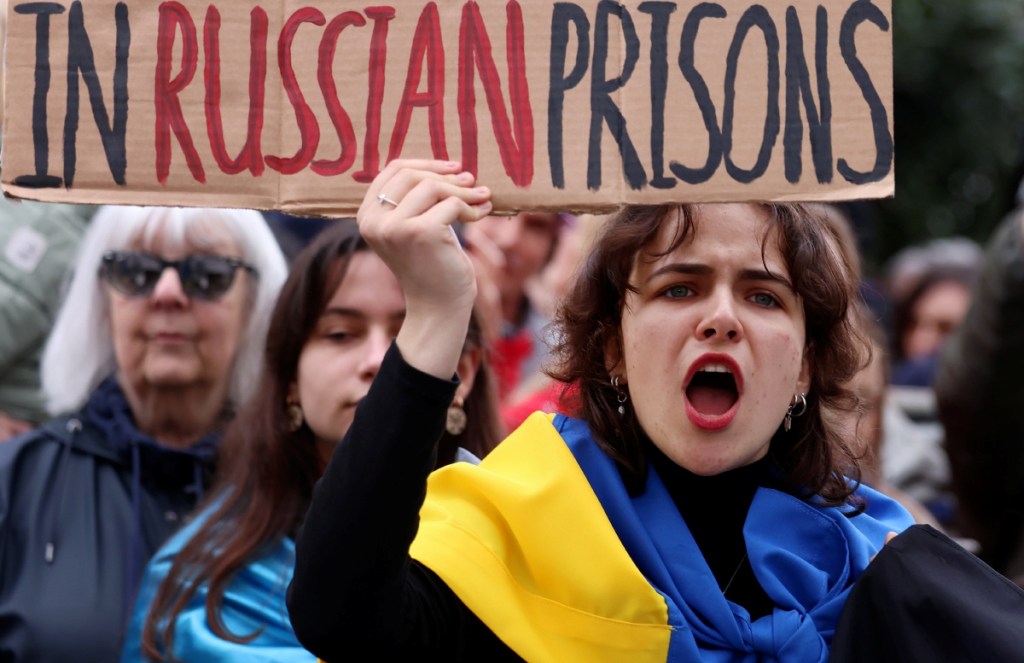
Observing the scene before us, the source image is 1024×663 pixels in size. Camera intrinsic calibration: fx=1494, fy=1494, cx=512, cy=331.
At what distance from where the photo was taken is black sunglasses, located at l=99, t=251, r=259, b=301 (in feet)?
11.9

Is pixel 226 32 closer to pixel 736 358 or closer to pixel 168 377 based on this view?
pixel 736 358

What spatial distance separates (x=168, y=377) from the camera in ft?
11.9

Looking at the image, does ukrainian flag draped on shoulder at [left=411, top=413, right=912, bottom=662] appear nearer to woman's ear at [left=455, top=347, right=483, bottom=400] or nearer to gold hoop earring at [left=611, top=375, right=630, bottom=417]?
gold hoop earring at [left=611, top=375, right=630, bottom=417]

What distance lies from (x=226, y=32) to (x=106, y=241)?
1561 millimetres

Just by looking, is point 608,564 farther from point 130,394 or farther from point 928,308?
point 928,308

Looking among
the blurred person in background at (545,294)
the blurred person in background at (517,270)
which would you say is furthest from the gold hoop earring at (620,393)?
the blurred person in background at (517,270)

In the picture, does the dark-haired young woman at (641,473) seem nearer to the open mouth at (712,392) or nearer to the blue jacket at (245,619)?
the open mouth at (712,392)

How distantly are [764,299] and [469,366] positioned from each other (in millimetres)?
1090

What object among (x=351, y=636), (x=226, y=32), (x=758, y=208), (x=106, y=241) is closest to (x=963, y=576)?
(x=758, y=208)

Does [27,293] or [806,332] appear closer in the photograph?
[806,332]

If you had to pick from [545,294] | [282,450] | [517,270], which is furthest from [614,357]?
[545,294]

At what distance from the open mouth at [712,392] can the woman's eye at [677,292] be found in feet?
0.41

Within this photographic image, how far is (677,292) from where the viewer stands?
237 cm

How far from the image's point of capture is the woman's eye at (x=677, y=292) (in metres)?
2.36
